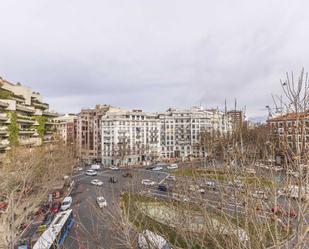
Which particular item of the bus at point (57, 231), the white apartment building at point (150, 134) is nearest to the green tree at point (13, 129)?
the bus at point (57, 231)

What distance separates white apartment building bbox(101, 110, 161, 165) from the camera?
59.2 metres

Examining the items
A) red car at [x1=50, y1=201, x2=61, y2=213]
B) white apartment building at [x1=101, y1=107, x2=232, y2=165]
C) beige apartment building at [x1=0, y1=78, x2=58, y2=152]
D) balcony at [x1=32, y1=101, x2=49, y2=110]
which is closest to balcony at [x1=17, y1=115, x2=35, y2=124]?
beige apartment building at [x1=0, y1=78, x2=58, y2=152]

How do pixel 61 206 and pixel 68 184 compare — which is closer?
pixel 61 206

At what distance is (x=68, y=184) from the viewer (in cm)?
3506

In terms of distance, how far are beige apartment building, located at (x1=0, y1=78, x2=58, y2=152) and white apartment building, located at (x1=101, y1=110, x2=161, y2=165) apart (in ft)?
55.9

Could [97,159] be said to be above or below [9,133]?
below

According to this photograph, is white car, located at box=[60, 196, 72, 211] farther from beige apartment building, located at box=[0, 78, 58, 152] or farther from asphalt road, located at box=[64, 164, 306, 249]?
beige apartment building, located at box=[0, 78, 58, 152]

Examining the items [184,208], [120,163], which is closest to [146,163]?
[120,163]

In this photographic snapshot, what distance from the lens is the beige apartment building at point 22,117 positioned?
1148 inches

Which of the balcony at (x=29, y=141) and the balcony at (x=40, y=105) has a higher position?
the balcony at (x=40, y=105)

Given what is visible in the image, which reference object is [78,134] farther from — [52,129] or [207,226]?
[207,226]

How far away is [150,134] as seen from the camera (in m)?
63.6

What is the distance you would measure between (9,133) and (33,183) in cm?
856

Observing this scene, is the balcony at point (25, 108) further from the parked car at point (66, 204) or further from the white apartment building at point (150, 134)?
the white apartment building at point (150, 134)
